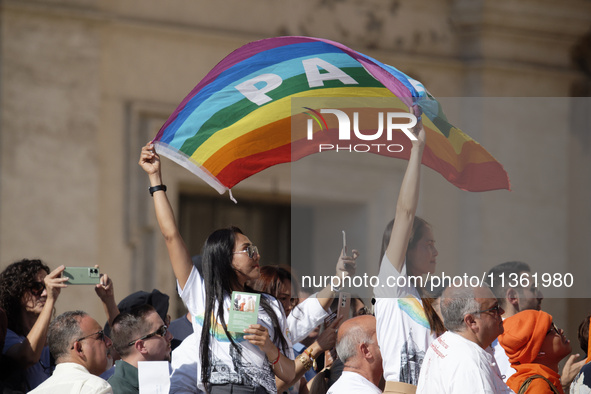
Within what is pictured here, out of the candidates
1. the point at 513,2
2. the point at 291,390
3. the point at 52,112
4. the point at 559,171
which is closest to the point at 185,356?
the point at 291,390

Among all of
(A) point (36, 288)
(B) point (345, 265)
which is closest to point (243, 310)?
(B) point (345, 265)

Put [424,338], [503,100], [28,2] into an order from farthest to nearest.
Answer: [28,2]
[503,100]
[424,338]

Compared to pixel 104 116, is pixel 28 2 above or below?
above

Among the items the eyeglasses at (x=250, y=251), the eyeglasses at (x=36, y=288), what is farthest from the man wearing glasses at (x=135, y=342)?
the eyeglasses at (x=250, y=251)

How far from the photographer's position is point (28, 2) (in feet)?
34.6

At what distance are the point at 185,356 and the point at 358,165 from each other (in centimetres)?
142

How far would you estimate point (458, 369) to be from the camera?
5.61 meters

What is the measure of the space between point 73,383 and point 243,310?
82 centimetres

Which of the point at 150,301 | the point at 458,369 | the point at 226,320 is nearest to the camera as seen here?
the point at 458,369

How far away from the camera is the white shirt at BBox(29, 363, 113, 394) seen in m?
5.80

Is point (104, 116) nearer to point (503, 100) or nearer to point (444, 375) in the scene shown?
point (503, 100)

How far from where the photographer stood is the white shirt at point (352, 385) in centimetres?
621

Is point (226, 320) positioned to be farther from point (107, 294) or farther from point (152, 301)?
point (152, 301)

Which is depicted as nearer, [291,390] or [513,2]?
[291,390]
